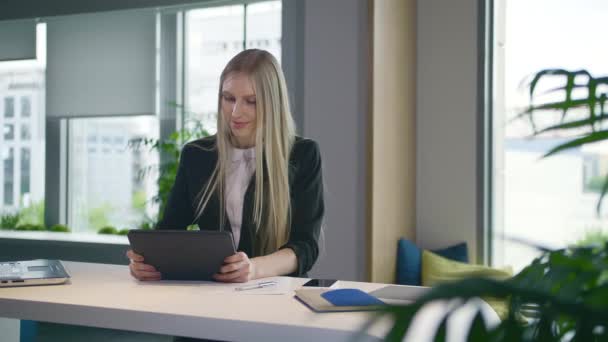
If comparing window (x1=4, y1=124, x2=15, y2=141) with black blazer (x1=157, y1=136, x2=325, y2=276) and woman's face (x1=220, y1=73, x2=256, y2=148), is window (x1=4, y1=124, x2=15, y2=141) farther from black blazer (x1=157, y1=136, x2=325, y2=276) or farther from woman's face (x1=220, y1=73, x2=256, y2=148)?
woman's face (x1=220, y1=73, x2=256, y2=148)

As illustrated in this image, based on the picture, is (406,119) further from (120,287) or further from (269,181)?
(120,287)

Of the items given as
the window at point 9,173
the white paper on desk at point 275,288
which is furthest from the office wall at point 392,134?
the window at point 9,173

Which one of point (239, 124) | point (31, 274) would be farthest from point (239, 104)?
point (31, 274)

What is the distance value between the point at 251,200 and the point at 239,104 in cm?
34

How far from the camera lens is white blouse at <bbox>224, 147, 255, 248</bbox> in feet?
7.43

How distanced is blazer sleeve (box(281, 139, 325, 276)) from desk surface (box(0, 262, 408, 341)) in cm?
29

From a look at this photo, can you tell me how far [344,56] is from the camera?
3.70m

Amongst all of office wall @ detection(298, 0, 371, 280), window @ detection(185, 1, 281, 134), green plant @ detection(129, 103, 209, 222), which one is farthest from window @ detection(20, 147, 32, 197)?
office wall @ detection(298, 0, 371, 280)

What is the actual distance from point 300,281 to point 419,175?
8.84 ft

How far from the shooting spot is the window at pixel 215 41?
4.71m

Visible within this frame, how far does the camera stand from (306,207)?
2223 mm

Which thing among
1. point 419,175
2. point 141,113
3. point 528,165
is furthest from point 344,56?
point 141,113

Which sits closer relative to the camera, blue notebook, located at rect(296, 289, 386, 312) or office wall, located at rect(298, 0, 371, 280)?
blue notebook, located at rect(296, 289, 386, 312)

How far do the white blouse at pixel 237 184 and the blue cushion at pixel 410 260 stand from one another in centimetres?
200
